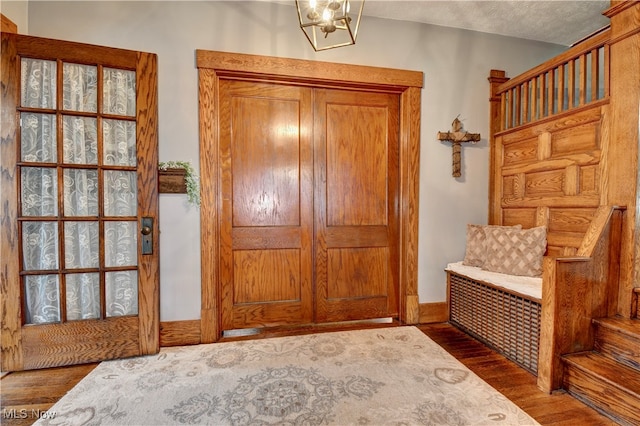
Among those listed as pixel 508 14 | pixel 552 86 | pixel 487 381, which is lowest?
pixel 487 381

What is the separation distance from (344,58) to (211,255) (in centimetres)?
205

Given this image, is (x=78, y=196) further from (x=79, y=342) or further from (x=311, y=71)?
(x=311, y=71)

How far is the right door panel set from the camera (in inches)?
107

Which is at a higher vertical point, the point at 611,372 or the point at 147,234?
the point at 147,234

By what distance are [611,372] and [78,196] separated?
3.50 metres

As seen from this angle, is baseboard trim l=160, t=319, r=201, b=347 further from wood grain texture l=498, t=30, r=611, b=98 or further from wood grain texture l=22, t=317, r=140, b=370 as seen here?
wood grain texture l=498, t=30, r=611, b=98

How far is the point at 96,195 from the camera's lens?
214cm

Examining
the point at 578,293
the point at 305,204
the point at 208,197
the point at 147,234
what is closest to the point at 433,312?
the point at 578,293

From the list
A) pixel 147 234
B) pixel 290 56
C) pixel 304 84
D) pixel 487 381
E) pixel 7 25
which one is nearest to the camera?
pixel 487 381

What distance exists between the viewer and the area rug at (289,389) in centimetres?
155

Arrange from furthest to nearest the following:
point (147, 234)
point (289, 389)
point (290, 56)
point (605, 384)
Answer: point (290, 56)
point (147, 234)
point (289, 389)
point (605, 384)

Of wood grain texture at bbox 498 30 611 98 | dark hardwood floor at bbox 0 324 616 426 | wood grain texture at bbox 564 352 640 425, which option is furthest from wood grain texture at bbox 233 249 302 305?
wood grain texture at bbox 498 30 611 98

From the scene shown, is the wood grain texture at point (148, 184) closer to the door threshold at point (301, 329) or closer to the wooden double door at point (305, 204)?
the wooden double door at point (305, 204)

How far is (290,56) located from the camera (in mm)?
2537
